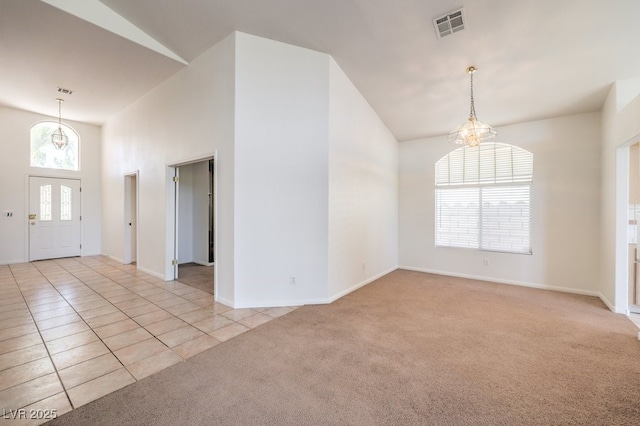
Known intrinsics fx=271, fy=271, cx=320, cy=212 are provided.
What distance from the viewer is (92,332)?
9.50 ft

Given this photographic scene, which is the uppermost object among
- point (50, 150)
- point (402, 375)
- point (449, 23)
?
point (449, 23)

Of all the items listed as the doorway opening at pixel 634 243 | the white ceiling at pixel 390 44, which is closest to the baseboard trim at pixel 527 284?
the doorway opening at pixel 634 243

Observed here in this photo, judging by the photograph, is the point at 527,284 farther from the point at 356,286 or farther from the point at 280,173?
the point at 280,173

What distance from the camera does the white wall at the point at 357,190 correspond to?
4.04 metres

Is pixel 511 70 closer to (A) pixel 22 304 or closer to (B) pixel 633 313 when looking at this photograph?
(B) pixel 633 313

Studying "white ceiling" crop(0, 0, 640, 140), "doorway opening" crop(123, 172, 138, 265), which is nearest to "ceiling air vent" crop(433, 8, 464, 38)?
"white ceiling" crop(0, 0, 640, 140)

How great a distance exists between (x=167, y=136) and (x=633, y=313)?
7.54 metres

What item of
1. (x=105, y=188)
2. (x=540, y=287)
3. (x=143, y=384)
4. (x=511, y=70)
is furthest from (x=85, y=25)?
(x=540, y=287)

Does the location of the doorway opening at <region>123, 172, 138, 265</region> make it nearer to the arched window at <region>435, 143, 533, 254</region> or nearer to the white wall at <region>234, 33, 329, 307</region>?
the white wall at <region>234, 33, 329, 307</region>

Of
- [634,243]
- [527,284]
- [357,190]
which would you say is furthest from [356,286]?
[634,243]

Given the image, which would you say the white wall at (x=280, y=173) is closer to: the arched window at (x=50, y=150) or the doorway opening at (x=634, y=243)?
the doorway opening at (x=634, y=243)

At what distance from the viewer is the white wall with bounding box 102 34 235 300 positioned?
3758 mm

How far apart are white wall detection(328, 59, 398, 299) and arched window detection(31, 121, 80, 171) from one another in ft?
24.5

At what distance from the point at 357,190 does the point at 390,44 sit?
7.03 ft
